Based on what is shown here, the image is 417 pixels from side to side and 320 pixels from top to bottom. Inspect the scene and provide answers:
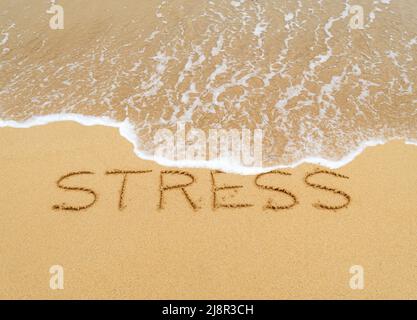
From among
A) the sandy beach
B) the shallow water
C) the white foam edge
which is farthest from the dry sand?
the shallow water

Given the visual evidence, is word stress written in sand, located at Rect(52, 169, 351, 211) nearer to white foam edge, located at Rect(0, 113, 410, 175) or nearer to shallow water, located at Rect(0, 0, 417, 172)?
white foam edge, located at Rect(0, 113, 410, 175)

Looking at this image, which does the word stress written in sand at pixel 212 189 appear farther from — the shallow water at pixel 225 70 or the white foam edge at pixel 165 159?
the shallow water at pixel 225 70

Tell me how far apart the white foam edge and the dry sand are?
0.13 metres

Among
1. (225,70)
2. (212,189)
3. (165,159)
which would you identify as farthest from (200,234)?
(225,70)

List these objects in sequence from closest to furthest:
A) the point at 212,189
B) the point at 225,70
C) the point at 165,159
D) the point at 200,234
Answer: the point at 200,234, the point at 212,189, the point at 165,159, the point at 225,70

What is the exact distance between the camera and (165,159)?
5.50m

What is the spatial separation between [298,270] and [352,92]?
380cm

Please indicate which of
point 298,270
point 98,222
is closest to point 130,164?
point 98,222

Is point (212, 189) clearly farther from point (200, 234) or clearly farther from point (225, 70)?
point (225, 70)

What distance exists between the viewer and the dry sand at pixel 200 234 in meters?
4.05

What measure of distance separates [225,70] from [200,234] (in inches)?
148

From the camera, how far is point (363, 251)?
14.1 ft

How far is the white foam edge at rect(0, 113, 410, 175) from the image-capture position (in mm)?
5328
